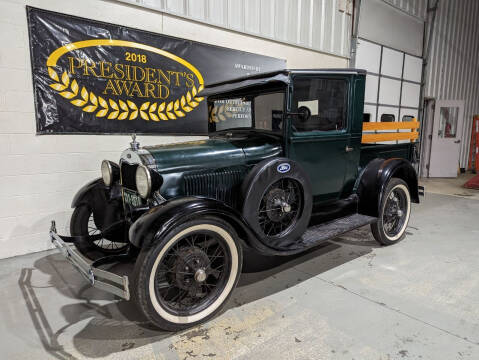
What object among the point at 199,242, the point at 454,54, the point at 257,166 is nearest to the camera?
the point at 199,242

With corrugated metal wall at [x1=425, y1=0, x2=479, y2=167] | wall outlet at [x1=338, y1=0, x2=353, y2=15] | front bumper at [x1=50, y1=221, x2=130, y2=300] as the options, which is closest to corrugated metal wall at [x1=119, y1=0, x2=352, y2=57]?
wall outlet at [x1=338, y1=0, x2=353, y2=15]

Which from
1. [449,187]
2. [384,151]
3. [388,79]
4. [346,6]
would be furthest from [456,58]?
[384,151]

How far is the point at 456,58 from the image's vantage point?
9219mm

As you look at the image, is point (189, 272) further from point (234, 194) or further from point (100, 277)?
point (234, 194)

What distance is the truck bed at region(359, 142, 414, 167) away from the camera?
11.1 feet

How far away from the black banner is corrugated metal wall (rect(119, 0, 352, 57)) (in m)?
0.42

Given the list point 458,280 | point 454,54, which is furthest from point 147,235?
point 454,54

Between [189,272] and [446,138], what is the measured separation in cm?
936

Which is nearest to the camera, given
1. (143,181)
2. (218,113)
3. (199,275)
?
(199,275)

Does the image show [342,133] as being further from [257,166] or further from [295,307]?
[295,307]

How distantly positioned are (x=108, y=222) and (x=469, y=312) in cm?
290

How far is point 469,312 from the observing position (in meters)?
2.21

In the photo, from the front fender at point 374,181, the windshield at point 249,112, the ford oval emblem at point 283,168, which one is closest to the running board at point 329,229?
the front fender at point 374,181

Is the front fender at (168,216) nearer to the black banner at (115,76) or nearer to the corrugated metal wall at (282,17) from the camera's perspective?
the black banner at (115,76)
